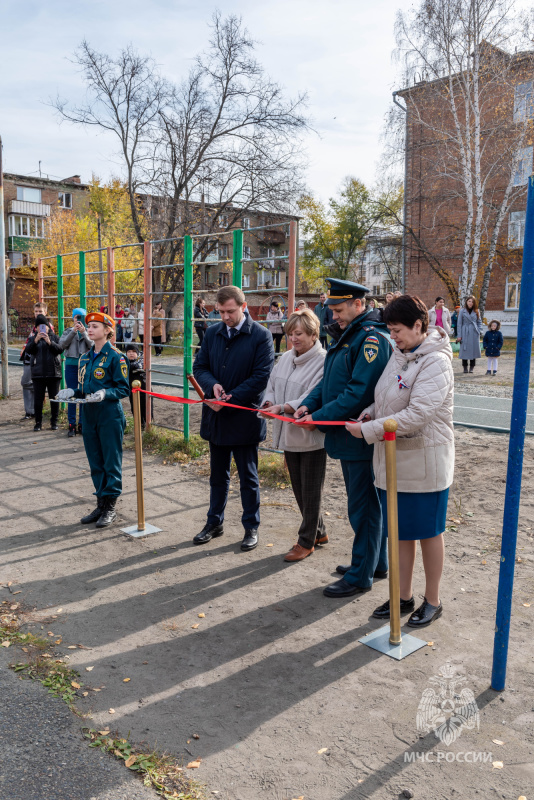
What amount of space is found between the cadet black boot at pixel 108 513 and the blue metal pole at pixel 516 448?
373 centimetres

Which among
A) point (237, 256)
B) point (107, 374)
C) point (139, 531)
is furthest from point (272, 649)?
point (237, 256)

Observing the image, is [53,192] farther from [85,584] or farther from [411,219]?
[85,584]

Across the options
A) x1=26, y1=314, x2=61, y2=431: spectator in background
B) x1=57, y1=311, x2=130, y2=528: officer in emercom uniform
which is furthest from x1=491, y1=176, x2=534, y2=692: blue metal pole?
x1=26, y1=314, x2=61, y2=431: spectator in background

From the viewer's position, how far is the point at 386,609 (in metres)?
4.07

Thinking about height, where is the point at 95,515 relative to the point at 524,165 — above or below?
below

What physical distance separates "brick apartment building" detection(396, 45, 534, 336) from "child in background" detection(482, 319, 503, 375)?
1001 cm

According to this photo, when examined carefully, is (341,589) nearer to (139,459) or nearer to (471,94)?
(139,459)

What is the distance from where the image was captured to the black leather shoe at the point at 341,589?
14.4 ft

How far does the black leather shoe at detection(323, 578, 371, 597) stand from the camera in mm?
4376

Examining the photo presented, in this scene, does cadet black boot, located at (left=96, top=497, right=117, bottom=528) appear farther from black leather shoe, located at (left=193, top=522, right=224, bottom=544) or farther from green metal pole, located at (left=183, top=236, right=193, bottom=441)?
green metal pole, located at (left=183, top=236, right=193, bottom=441)

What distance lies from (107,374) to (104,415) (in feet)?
1.23

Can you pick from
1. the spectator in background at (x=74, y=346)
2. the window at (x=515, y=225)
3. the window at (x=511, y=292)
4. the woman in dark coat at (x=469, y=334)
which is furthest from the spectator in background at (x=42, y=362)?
the window at (x=511, y=292)

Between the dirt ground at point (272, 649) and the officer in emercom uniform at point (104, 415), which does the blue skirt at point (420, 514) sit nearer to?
the dirt ground at point (272, 649)

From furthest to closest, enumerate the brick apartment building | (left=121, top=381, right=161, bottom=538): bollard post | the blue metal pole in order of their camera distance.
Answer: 1. the brick apartment building
2. (left=121, top=381, right=161, bottom=538): bollard post
3. the blue metal pole
